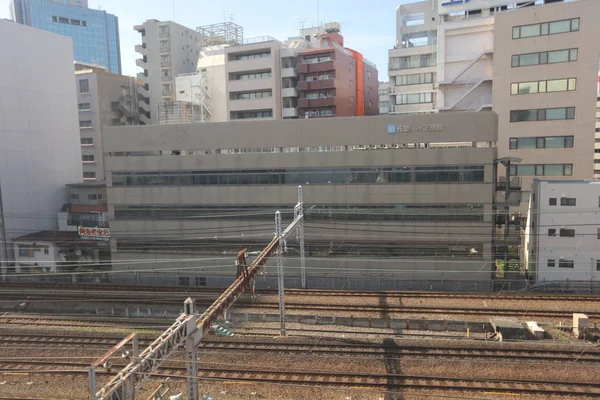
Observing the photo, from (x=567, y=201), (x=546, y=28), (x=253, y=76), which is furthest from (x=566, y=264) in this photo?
(x=253, y=76)

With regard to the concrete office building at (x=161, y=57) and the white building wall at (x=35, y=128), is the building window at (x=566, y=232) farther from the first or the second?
the concrete office building at (x=161, y=57)

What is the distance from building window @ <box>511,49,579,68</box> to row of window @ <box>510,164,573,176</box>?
19.6 feet

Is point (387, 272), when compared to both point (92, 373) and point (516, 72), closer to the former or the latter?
point (516, 72)

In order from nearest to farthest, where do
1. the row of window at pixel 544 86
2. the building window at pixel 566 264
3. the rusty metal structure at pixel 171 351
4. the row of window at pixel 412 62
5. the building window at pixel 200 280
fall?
the rusty metal structure at pixel 171 351 < the building window at pixel 566 264 < the building window at pixel 200 280 < the row of window at pixel 544 86 < the row of window at pixel 412 62

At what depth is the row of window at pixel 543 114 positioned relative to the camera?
2564 centimetres

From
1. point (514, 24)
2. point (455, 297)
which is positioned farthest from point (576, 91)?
point (455, 297)

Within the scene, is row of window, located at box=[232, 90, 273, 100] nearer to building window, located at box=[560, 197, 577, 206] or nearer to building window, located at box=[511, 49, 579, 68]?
building window, located at box=[511, 49, 579, 68]

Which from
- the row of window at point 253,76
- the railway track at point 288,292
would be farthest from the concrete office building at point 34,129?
the row of window at point 253,76

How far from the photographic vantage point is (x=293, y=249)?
23266 millimetres

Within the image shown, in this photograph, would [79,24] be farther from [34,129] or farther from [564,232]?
[564,232]

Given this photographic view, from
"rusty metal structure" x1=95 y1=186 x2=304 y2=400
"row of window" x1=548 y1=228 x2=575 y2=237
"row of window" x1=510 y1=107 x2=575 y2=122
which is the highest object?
"row of window" x1=510 y1=107 x2=575 y2=122

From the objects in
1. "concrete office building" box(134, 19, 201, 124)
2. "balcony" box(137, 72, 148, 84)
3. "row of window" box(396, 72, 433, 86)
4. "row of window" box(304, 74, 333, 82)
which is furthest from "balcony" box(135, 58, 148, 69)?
"row of window" box(396, 72, 433, 86)

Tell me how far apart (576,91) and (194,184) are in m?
22.1

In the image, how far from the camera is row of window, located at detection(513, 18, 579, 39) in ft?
82.3
